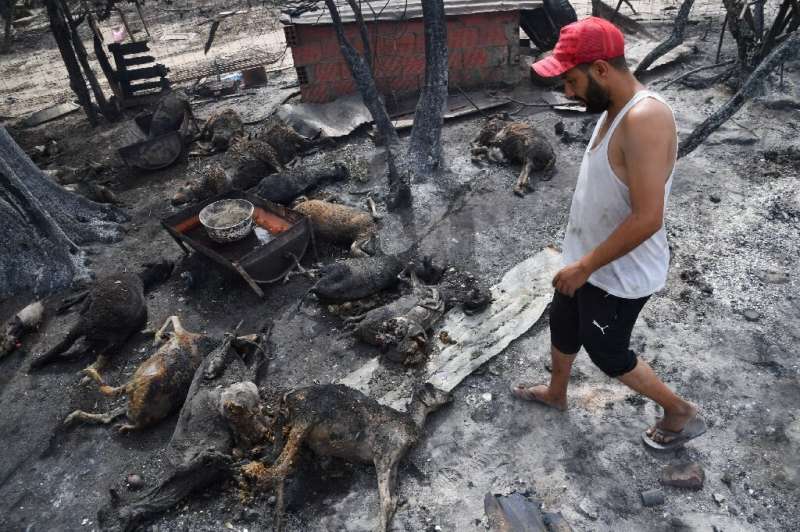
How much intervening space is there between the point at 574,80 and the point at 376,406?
8.44ft

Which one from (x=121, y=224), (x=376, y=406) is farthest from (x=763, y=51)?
(x=121, y=224)

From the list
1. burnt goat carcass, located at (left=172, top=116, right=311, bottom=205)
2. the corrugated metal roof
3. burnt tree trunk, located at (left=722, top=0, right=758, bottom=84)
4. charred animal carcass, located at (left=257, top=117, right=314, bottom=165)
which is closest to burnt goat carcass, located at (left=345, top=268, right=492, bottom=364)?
burnt goat carcass, located at (left=172, top=116, right=311, bottom=205)

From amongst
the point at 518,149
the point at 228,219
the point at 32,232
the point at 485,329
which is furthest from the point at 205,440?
the point at 518,149

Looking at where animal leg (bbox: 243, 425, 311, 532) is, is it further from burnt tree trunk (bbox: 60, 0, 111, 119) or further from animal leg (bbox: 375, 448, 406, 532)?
burnt tree trunk (bbox: 60, 0, 111, 119)

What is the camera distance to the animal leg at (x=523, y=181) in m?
7.04

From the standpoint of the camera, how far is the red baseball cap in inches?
90.7

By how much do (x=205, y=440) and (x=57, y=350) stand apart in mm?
2550

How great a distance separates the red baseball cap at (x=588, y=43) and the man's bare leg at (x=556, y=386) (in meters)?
2.02

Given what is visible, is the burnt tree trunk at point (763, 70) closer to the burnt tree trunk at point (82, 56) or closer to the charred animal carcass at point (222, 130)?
the charred animal carcass at point (222, 130)

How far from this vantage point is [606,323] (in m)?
2.85

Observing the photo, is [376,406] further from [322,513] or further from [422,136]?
[422,136]

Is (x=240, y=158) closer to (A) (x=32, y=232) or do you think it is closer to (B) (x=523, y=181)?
(A) (x=32, y=232)

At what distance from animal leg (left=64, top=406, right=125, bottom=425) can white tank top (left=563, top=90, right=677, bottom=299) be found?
4271 millimetres

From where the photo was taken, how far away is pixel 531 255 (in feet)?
19.3
